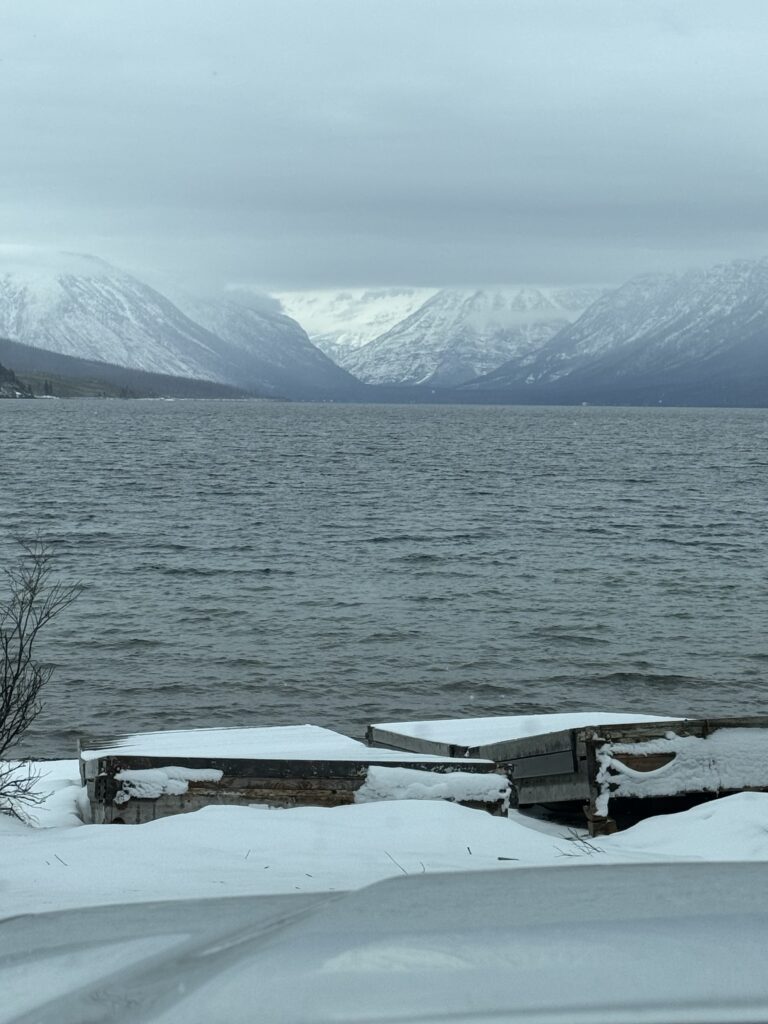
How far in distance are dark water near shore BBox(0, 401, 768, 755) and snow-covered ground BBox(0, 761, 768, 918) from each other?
8.33 m

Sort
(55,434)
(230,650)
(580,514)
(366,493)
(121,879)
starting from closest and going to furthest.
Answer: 1. (121,879)
2. (230,650)
3. (580,514)
4. (366,493)
5. (55,434)

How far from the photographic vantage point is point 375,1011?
1798 mm

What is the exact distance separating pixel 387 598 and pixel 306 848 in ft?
63.1

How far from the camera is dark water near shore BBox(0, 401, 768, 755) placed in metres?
17.8

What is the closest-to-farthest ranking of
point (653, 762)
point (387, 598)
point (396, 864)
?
point (396, 864) → point (653, 762) → point (387, 598)

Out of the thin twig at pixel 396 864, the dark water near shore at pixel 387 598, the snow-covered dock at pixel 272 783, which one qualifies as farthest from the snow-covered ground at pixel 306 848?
the dark water near shore at pixel 387 598

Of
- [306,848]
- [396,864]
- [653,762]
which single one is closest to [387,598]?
[653,762]

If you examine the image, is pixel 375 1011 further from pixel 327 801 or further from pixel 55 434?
pixel 55 434

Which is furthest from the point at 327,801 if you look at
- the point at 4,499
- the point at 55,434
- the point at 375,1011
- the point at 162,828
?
the point at 55,434

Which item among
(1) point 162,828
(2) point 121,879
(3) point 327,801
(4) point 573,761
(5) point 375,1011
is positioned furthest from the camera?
(4) point 573,761

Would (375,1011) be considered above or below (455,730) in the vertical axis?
above

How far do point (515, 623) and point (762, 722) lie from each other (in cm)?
1428

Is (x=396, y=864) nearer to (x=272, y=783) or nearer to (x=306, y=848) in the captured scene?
(x=306, y=848)

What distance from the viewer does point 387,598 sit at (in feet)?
83.7
